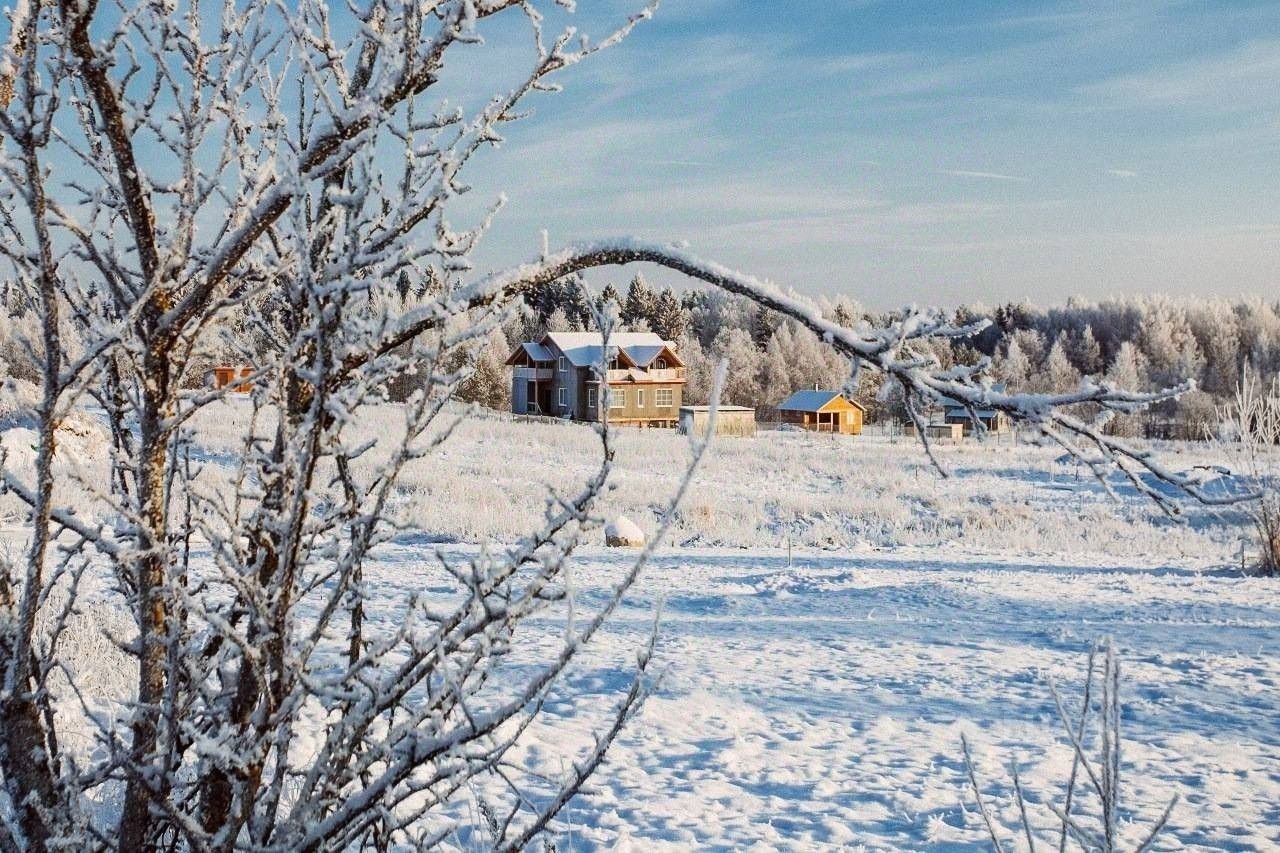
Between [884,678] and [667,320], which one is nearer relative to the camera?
[884,678]

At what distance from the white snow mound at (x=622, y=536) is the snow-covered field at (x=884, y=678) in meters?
0.77

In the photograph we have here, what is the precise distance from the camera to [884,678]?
7.02 meters

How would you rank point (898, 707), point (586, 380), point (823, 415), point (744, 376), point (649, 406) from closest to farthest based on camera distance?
point (898, 707)
point (586, 380)
point (649, 406)
point (823, 415)
point (744, 376)

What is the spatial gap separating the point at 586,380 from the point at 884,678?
144ft

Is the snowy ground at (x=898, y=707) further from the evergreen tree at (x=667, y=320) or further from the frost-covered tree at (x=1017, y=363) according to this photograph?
the evergreen tree at (x=667, y=320)

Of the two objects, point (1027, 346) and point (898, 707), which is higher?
point (1027, 346)

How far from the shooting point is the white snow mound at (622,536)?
14.0 m

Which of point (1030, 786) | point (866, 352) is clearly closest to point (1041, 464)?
point (1030, 786)

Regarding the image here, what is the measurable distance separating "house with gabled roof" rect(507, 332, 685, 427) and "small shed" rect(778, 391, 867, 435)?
7461 mm

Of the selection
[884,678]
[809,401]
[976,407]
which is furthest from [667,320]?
[976,407]

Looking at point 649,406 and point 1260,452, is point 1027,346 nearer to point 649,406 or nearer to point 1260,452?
point 649,406

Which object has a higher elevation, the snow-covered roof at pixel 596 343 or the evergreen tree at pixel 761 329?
the evergreen tree at pixel 761 329

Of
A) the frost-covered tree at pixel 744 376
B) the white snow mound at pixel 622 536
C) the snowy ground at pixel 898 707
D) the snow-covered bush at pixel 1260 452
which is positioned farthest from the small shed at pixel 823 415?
the snowy ground at pixel 898 707

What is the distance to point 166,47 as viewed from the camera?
2145 mm
